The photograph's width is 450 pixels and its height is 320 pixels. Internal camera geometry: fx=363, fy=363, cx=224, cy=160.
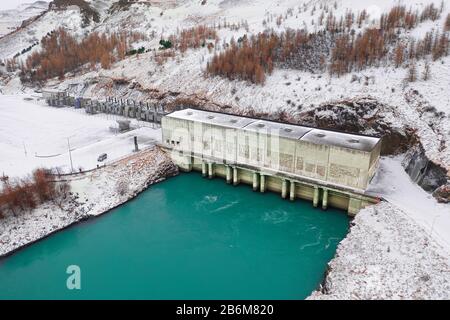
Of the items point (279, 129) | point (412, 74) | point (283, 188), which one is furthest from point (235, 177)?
point (412, 74)

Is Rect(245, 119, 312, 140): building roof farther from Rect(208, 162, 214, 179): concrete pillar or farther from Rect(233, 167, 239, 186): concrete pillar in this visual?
Rect(208, 162, 214, 179): concrete pillar

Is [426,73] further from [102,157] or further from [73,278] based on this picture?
[73,278]

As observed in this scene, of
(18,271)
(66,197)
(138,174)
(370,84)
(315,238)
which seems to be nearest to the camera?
(18,271)

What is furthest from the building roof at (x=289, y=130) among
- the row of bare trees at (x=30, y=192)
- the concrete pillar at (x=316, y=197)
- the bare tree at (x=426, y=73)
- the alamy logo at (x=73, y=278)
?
the alamy logo at (x=73, y=278)

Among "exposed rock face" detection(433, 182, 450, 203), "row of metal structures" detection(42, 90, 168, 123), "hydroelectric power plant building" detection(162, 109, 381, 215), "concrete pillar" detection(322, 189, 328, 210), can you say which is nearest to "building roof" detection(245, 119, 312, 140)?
"hydroelectric power plant building" detection(162, 109, 381, 215)

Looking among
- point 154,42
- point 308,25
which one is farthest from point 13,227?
point 154,42

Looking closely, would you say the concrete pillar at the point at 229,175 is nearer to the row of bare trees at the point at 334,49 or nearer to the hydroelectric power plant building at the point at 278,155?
the hydroelectric power plant building at the point at 278,155

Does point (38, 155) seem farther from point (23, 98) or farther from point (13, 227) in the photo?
point (23, 98)

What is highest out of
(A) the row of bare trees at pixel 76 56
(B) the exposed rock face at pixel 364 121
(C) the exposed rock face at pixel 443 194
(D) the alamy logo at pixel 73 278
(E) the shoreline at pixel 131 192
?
(A) the row of bare trees at pixel 76 56
